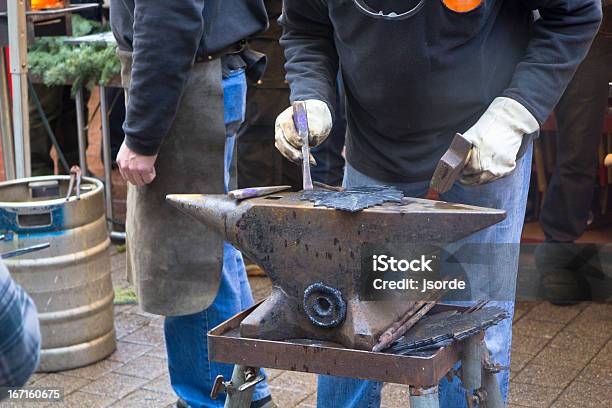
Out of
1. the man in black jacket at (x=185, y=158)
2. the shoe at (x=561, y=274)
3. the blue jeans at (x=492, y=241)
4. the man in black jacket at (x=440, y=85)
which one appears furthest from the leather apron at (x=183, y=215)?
the shoe at (x=561, y=274)

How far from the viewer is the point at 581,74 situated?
411 cm

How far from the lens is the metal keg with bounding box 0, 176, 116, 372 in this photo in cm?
345

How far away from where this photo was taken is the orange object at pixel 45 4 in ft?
13.5

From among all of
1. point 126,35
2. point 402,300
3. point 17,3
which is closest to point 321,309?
point 402,300

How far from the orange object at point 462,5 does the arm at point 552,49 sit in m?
0.16

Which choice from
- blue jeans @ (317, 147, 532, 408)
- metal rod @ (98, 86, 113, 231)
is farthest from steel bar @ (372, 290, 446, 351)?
metal rod @ (98, 86, 113, 231)

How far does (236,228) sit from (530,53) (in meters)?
0.80

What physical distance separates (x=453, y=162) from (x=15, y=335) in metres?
0.97

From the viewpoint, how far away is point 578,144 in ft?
13.8

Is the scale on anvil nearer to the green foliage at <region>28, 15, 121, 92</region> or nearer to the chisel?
the chisel

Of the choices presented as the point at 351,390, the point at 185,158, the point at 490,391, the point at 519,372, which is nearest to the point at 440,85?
the point at 490,391

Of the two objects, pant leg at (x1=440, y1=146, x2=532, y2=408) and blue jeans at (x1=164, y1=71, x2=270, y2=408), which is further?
blue jeans at (x1=164, y1=71, x2=270, y2=408)

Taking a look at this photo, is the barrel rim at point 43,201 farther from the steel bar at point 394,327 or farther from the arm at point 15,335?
the arm at point 15,335

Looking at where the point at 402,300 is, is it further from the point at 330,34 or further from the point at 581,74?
the point at 581,74
